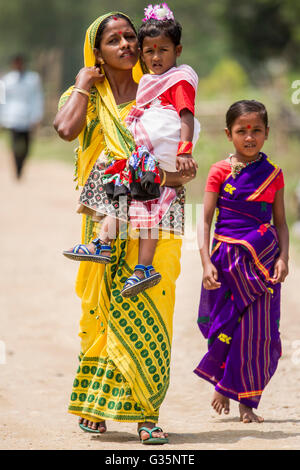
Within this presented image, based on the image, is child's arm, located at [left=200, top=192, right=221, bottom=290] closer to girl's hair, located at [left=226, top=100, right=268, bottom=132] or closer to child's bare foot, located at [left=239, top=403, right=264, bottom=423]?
girl's hair, located at [left=226, top=100, right=268, bottom=132]

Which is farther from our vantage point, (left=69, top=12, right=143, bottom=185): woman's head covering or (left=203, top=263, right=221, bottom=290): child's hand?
(left=203, top=263, right=221, bottom=290): child's hand

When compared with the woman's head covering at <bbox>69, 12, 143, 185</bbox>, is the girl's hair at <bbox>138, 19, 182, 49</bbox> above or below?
above

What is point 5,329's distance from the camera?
766 centimetres

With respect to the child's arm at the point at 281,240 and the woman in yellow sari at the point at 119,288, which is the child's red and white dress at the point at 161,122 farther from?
the child's arm at the point at 281,240

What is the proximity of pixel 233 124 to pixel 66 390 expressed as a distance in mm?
2225

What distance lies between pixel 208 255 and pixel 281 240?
42 cm

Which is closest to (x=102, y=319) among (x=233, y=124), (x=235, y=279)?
(x=235, y=279)

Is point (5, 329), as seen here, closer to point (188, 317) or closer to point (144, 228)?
point (188, 317)

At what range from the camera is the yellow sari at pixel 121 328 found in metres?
4.51

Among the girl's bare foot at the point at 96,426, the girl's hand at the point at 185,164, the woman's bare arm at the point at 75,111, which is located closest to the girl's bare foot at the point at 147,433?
the girl's bare foot at the point at 96,426

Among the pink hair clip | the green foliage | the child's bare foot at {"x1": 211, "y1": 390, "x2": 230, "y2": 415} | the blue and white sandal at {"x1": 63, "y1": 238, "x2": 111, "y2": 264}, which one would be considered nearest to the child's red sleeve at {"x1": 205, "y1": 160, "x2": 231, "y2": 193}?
the blue and white sandal at {"x1": 63, "y1": 238, "x2": 111, "y2": 264}

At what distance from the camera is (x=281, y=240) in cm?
495

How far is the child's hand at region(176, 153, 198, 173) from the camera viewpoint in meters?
4.29

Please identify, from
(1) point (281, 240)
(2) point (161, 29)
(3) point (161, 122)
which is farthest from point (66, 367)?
(2) point (161, 29)
